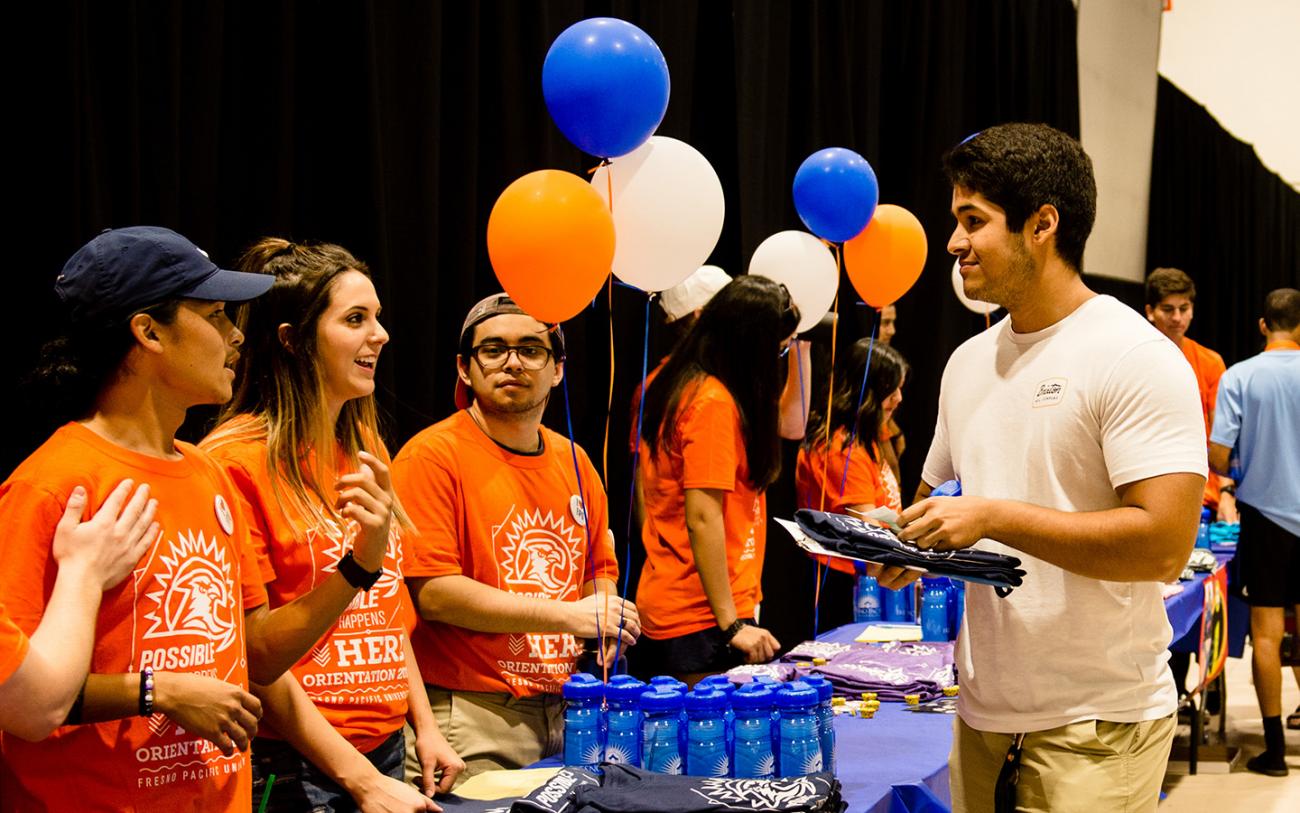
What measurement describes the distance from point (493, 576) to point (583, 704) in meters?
0.34

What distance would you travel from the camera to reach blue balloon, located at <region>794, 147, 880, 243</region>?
329 centimetres

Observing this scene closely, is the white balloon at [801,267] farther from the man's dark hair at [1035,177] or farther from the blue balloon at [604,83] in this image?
the man's dark hair at [1035,177]

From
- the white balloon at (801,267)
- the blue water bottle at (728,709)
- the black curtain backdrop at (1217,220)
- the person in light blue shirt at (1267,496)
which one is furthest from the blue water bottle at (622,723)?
the black curtain backdrop at (1217,220)

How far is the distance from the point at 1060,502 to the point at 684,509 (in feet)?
4.76

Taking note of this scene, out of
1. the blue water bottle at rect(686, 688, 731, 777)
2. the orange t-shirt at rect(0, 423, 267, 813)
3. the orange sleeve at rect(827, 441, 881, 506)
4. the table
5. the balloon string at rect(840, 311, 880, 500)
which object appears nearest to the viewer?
the orange t-shirt at rect(0, 423, 267, 813)

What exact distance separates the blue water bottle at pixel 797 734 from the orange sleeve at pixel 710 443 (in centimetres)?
107

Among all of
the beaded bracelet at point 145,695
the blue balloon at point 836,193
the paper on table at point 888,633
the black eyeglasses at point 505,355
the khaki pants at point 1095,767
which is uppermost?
the blue balloon at point 836,193

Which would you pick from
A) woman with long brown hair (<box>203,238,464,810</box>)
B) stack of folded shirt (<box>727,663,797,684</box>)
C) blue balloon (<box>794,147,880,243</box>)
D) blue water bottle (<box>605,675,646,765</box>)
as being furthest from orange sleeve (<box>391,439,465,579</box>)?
blue balloon (<box>794,147,880,243</box>)

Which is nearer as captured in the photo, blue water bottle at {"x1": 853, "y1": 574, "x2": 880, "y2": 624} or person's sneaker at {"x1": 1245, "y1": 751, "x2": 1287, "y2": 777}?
blue water bottle at {"x1": 853, "y1": 574, "x2": 880, "y2": 624}

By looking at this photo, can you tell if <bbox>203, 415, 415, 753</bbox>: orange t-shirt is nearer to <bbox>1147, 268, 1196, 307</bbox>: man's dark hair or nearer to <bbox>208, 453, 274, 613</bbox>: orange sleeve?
<bbox>208, 453, 274, 613</bbox>: orange sleeve

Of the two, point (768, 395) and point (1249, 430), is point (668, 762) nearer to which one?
point (768, 395)

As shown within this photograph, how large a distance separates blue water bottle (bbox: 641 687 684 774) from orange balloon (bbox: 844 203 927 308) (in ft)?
6.08

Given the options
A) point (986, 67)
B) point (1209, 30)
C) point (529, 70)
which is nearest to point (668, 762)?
point (529, 70)

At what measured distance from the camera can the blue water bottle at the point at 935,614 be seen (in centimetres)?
313
